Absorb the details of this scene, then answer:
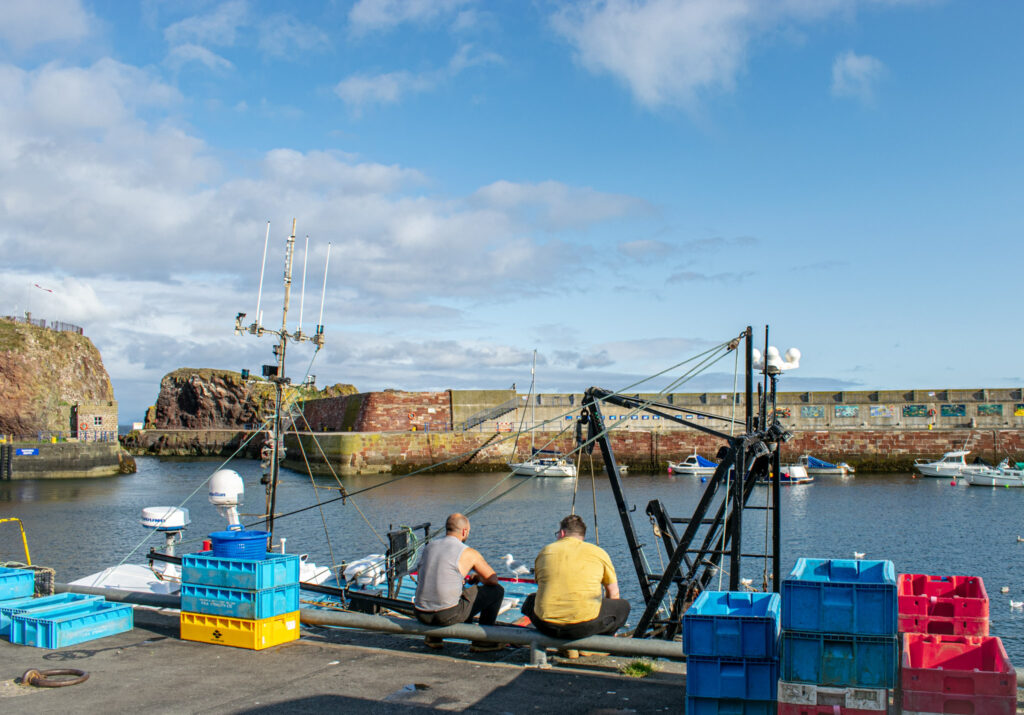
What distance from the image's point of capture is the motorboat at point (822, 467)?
6172cm

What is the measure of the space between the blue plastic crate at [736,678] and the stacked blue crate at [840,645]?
0.49 ft

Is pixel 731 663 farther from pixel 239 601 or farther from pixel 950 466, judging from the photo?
pixel 950 466

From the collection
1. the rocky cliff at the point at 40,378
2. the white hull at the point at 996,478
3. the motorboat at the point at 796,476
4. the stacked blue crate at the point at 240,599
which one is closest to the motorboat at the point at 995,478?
the white hull at the point at 996,478

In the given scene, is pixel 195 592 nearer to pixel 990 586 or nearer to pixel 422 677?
pixel 422 677

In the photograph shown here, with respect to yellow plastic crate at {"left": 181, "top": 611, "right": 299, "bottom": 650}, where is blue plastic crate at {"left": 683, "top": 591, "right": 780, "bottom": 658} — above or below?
above

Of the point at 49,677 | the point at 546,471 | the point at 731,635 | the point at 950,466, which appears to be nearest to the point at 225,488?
the point at 49,677

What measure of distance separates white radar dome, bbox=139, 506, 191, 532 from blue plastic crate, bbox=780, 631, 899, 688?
12429mm

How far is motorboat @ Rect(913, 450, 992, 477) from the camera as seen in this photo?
57550mm

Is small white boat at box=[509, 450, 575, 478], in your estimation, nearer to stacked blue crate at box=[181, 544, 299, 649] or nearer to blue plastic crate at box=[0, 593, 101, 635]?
blue plastic crate at box=[0, 593, 101, 635]

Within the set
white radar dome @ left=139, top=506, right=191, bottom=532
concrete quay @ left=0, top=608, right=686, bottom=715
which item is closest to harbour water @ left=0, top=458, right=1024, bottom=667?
white radar dome @ left=139, top=506, right=191, bottom=532

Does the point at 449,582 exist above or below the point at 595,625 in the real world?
above

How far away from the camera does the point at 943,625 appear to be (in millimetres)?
6793

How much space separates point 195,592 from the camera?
29.4 feet

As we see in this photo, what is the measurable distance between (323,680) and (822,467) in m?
61.5
